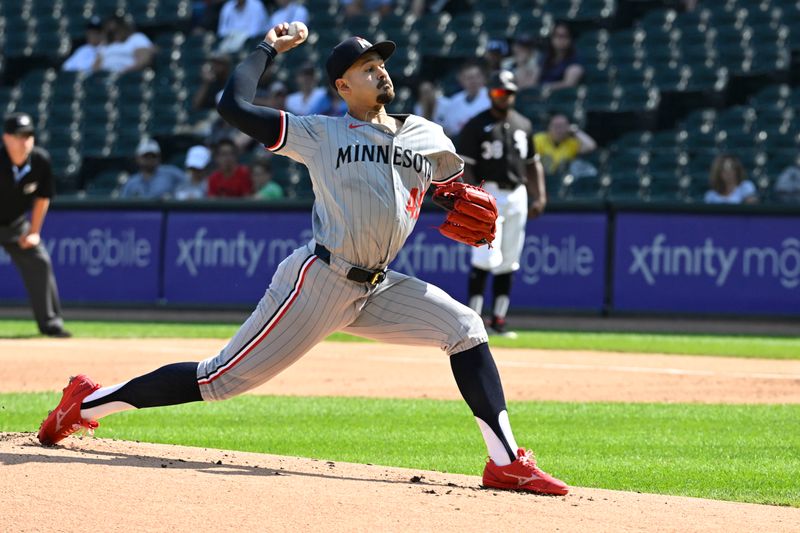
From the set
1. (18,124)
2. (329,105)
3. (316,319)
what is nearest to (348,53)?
(316,319)

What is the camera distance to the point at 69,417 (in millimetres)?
5785

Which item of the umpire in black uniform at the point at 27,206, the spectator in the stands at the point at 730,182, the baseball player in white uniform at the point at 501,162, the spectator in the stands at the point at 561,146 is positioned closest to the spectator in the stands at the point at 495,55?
the spectator in the stands at the point at 561,146

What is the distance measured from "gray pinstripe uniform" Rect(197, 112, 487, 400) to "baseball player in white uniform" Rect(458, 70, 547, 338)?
6.79 metres

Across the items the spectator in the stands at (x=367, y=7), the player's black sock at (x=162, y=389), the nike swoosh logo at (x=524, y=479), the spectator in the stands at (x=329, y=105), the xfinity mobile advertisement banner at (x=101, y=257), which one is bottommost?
the xfinity mobile advertisement banner at (x=101, y=257)

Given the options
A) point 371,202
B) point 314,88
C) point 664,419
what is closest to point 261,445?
point 371,202

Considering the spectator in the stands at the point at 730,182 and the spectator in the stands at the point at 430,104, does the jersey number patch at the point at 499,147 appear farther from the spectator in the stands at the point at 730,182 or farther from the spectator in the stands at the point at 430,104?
the spectator in the stands at the point at 430,104

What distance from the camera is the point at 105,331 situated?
13.4 meters

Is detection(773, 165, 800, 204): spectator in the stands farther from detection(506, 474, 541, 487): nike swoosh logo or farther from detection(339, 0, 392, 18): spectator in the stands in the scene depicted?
detection(506, 474, 541, 487): nike swoosh logo

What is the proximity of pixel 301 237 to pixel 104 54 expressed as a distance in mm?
7031

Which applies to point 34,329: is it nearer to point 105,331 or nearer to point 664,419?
point 105,331

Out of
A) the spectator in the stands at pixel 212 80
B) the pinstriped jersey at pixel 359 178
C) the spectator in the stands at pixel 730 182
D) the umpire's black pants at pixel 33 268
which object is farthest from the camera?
the spectator in the stands at pixel 212 80

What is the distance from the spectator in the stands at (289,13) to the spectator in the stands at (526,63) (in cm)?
335

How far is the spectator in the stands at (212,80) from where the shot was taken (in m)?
18.2

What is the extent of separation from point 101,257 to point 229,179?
5.96 ft
